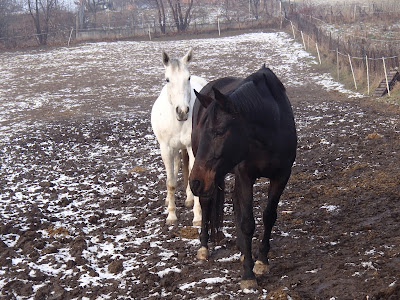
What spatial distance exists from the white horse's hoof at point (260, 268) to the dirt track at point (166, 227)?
0.06 m

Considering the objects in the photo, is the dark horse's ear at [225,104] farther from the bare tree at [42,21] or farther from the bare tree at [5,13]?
the bare tree at [5,13]

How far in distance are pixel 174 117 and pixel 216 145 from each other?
2414 mm

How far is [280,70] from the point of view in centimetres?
1997

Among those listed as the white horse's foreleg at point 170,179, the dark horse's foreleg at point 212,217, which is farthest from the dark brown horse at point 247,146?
the white horse's foreleg at point 170,179

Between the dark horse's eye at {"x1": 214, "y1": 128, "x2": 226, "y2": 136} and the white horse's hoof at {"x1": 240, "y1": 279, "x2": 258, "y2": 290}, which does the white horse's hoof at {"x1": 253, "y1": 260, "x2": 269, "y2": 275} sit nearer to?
the white horse's hoof at {"x1": 240, "y1": 279, "x2": 258, "y2": 290}

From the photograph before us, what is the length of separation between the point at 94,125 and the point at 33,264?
25.1ft

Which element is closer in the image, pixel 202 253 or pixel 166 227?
pixel 202 253

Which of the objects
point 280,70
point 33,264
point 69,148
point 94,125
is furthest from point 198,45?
point 33,264

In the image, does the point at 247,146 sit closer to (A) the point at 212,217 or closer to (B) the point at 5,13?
(A) the point at 212,217

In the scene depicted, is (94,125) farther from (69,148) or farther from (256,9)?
(256,9)

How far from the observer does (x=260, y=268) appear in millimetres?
4477

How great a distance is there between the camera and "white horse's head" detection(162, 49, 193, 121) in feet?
19.0

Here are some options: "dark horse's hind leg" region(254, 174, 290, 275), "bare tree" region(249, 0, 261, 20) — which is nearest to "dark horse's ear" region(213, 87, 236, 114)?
"dark horse's hind leg" region(254, 174, 290, 275)

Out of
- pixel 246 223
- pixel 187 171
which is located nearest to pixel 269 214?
pixel 246 223
